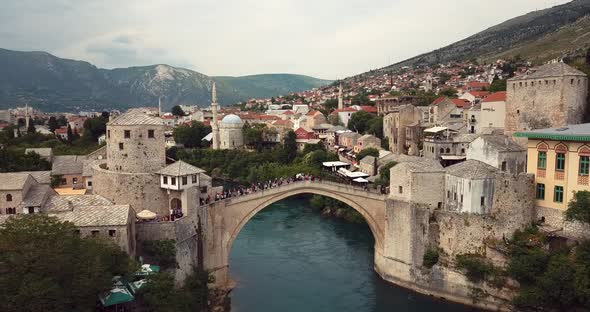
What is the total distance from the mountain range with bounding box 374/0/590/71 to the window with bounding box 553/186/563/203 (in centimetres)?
5507

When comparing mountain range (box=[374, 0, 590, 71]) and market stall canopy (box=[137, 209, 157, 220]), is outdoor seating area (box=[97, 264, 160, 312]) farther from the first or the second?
mountain range (box=[374, 0, 590, 71])

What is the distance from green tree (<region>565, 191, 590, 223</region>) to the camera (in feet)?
74.7

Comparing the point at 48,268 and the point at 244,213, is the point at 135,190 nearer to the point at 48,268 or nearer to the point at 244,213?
the point at 244,213

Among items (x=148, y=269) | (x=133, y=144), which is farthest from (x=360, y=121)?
(x=148, y=269)

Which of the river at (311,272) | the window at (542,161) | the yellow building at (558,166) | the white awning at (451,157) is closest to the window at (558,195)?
the yellow building at (558,166)

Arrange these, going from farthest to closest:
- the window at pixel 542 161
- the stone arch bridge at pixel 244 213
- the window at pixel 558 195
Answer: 1. the stone arch bridge at pixel 244 213
2. the window at pixel 542 161
3. the window at pixel 558 195

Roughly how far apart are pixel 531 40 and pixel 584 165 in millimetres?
96991

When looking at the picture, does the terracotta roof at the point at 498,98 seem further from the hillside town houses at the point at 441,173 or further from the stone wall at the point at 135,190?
the stone wall at the point at 135,190

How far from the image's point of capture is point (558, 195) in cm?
2481

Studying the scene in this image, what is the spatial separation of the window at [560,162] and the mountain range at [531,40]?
54657mm

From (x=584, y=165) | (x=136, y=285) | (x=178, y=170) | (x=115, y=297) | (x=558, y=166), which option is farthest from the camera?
(x=558, y=166)

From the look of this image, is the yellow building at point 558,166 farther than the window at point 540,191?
No

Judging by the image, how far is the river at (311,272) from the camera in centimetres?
2584

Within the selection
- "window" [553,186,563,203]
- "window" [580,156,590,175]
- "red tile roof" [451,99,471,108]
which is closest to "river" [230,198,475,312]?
"window" [553,186,563,203]
